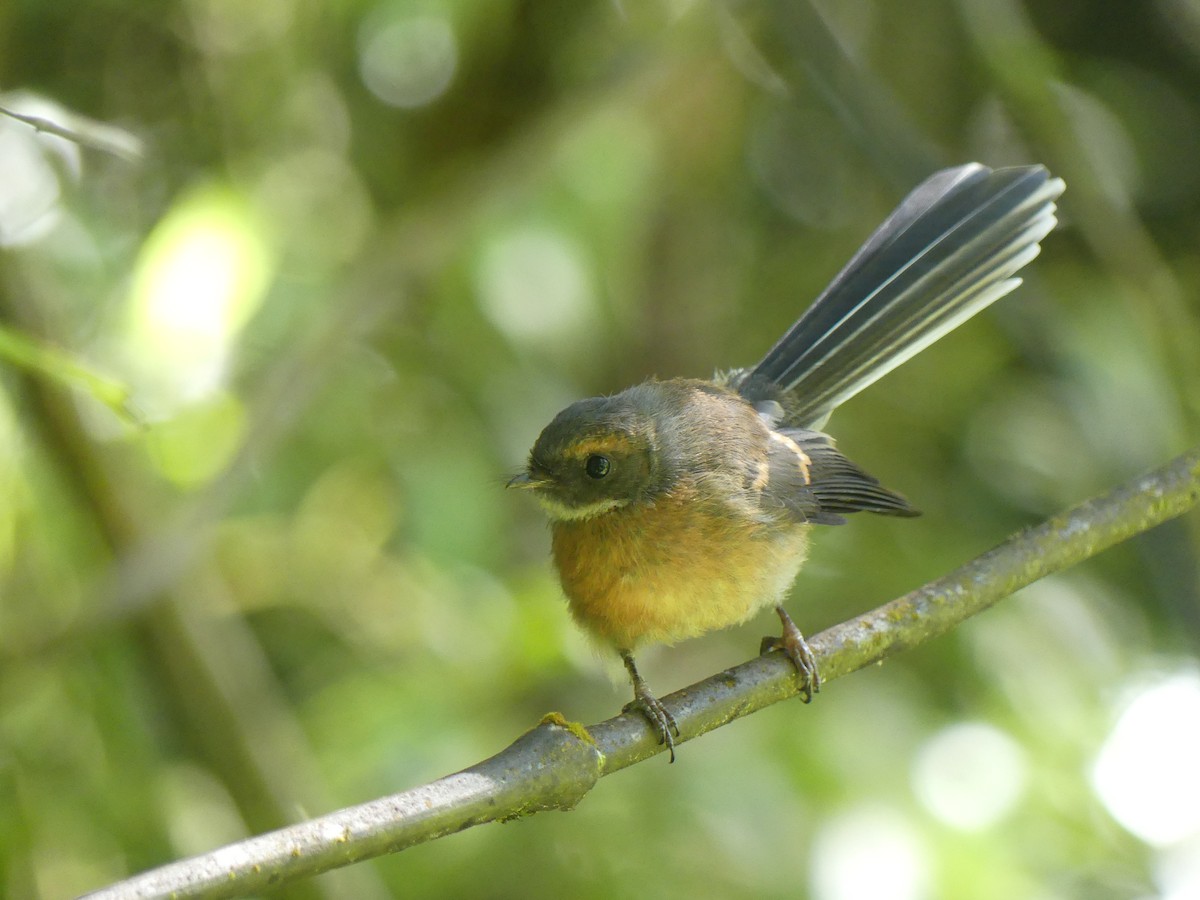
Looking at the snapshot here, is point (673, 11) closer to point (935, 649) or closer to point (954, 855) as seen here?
point (935, 649)

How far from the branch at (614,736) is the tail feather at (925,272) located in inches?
31.8

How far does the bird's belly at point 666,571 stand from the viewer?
121 inches

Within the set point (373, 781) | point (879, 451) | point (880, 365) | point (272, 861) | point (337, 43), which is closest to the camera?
point (272, 861)

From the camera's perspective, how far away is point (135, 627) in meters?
3.86

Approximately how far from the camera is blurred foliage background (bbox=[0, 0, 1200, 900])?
368cm

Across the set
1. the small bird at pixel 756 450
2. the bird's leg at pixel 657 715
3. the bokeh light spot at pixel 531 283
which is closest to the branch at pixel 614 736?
the bird's leg at pixel 657 715

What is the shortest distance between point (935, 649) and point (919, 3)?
10.0ft

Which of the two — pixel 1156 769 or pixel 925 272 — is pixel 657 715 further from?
pixel 1156 769

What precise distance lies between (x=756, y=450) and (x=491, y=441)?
161 centimetres

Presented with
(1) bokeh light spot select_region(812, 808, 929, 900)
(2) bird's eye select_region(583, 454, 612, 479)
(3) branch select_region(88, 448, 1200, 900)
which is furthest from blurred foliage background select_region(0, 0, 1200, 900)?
(3) branch select_region(88, 448, 1200, 900)

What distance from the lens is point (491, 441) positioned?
188 inches

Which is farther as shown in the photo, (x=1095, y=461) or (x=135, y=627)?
(x=1095, y=461)

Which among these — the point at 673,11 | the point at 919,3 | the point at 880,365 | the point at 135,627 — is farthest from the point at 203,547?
the point at 919,3

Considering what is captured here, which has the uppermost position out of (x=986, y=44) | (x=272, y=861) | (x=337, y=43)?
(x=337, y=43)
